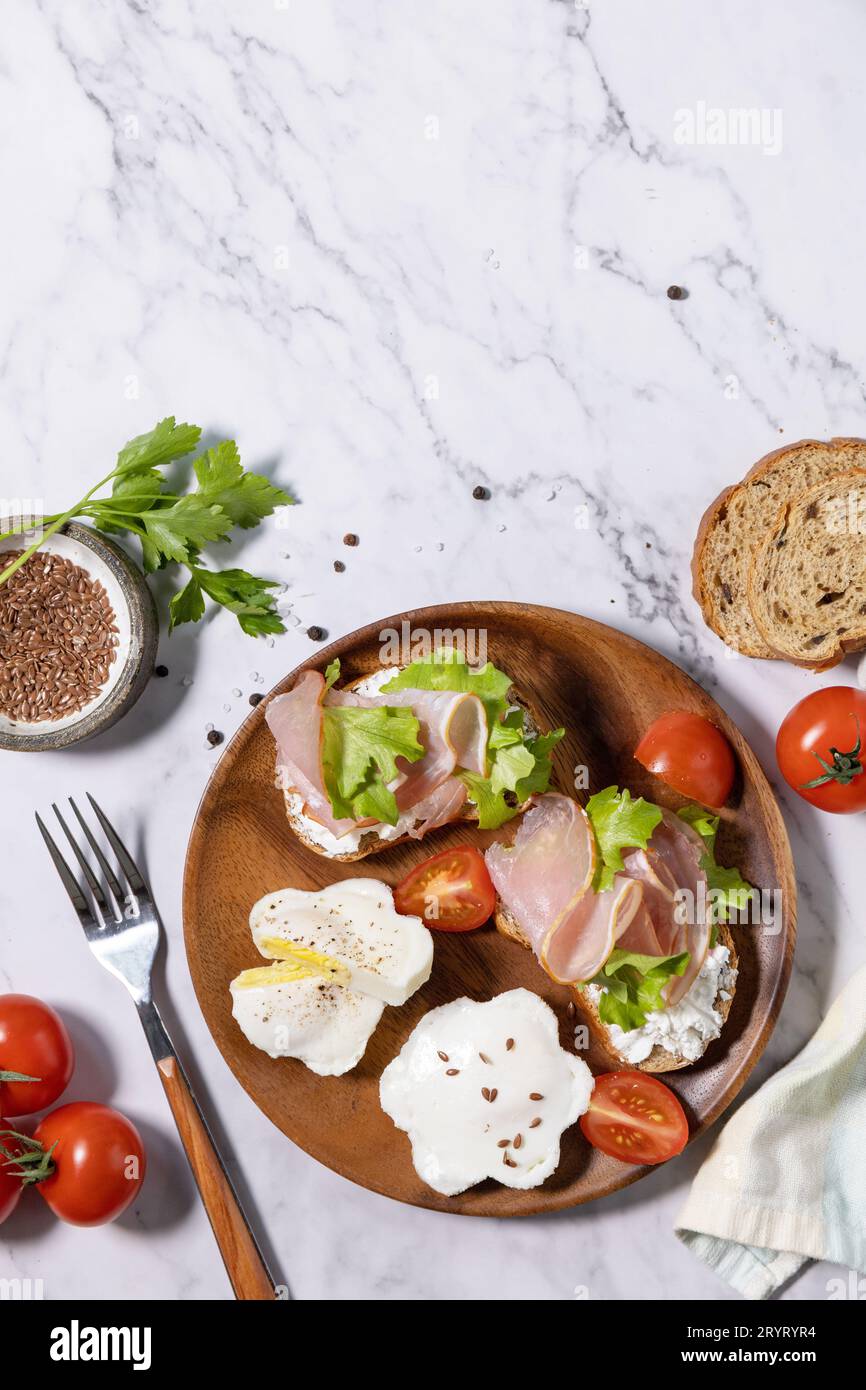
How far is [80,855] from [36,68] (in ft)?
7.54

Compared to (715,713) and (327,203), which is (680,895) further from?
(327,203)

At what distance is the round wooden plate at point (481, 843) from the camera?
2.99 m

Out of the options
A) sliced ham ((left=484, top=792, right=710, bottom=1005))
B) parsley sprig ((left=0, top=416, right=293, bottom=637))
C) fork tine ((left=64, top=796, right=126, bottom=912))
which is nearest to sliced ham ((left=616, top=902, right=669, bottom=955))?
sliced ham ((left=484, top=792, right=710, bottom=1005))

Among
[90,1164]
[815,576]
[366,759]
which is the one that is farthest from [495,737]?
[90,1164]

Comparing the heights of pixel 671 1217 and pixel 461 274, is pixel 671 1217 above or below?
below

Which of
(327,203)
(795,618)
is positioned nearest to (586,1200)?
(795,618)

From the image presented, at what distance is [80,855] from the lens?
311 cm

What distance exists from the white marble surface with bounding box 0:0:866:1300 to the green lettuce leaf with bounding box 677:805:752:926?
351 mm

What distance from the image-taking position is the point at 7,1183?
3.05 metres

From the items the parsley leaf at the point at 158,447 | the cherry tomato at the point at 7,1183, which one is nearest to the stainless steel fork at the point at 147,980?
the cherry tomato at the point at 7,1183

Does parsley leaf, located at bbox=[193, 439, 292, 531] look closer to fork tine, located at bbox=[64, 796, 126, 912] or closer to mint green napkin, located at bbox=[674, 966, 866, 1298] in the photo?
fork tine, located at bbox=[64, 796, 126, 912]

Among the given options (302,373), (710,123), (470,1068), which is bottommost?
(470,1068)

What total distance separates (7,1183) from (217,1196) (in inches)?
22.5

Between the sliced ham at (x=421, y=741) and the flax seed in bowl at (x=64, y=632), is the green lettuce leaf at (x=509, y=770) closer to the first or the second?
the sliced ham at (x=421, y=741)
